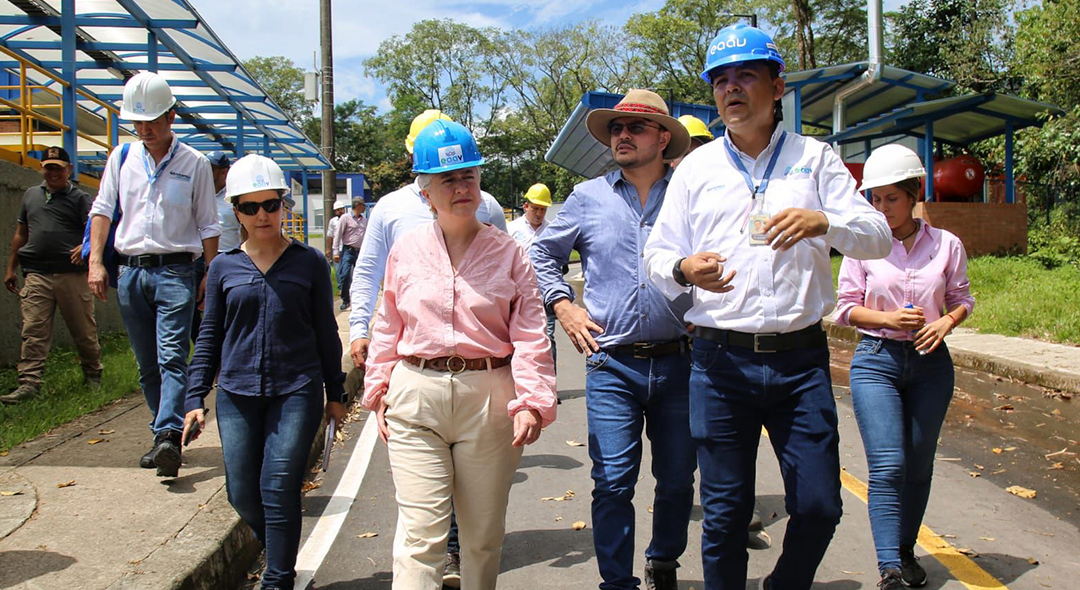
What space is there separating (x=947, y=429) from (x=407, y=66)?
6416 centimetres

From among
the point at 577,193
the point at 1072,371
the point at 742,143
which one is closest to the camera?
the point at 742,143

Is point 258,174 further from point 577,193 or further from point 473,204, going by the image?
point 577,193

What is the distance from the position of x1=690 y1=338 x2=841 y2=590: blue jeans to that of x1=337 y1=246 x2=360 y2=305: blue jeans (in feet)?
43.0

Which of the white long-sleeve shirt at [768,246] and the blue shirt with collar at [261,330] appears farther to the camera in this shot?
the blue shirt with collar at [261,330]

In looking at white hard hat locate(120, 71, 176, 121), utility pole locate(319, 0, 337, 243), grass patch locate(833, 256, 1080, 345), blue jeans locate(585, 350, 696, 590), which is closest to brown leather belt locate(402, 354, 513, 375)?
blue jeans locate(585, 350, 696, 590)

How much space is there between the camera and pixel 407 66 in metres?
67.0

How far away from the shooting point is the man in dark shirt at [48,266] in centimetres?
721

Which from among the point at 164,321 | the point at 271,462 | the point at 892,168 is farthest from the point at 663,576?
the point at 164,321

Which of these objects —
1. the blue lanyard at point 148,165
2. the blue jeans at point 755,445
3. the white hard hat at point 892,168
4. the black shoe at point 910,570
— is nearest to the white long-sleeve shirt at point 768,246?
the blue jeans at point 755,445

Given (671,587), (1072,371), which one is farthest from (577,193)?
(1072,371)

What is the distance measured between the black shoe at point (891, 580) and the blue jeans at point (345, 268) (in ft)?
42.4

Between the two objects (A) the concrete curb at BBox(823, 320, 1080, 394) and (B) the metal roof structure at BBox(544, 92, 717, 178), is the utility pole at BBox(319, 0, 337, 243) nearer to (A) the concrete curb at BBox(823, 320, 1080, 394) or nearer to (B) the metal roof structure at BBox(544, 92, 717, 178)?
(B) the metal roof structure at BBox(544, 92, 717, 178)

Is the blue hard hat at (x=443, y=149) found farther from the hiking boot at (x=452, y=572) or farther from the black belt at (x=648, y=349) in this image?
the hiking boot at (x=452, y=572)

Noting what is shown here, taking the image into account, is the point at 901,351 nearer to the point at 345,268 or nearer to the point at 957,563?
the point at 957,563
